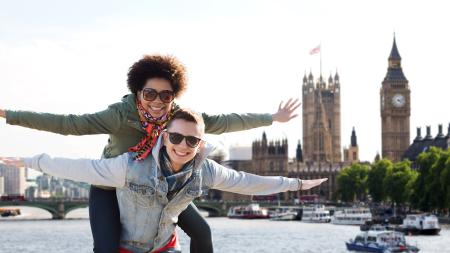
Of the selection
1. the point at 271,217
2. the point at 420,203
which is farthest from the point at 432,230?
the point at 271,217

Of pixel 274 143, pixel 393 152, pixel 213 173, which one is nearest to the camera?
pixel 213 173

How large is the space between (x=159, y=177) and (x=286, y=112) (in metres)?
1.35

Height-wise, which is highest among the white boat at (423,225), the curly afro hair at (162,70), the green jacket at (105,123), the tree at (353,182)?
the tree at (353,182)

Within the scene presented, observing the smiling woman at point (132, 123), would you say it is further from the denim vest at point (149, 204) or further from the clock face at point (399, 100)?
the clock face at point (399, 100)

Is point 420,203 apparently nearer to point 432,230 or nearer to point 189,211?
point 432,230

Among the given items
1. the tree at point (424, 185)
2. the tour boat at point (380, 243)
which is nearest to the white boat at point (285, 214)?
the tree at point (424, 185)

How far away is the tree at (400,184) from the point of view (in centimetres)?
10363

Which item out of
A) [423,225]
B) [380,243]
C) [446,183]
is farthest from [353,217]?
[380,243]

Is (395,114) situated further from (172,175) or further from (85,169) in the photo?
(85,169)

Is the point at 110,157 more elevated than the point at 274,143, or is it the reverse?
the point at 274,143

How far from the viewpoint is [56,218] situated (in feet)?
405

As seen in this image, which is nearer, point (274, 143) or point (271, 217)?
point (271, 217)

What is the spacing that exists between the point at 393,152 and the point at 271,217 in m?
49.8

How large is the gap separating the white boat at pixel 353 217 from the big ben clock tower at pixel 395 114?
65.5 metres
